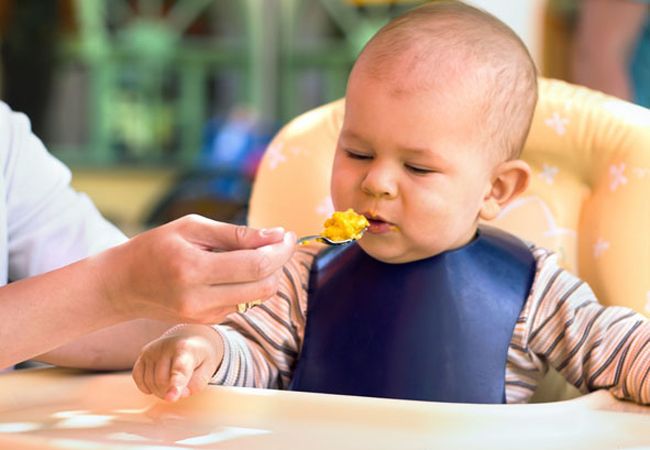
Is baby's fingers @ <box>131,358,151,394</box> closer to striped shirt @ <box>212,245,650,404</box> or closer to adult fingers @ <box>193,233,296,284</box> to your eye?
striped shirt @ <box>212,245,650,404</box>

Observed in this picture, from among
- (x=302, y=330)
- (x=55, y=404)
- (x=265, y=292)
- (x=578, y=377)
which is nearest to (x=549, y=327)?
(x=578, y=377)

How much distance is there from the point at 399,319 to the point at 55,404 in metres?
0.37

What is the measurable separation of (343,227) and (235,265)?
226 mm

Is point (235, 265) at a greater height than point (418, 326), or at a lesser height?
greater

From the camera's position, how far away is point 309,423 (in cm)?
104

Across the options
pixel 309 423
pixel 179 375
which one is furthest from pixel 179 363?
pixel 309 423

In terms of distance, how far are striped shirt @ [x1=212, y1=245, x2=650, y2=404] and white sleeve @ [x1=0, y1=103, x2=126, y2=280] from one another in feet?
0.69

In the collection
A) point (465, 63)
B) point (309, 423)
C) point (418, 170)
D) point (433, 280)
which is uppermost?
point (465, 63)

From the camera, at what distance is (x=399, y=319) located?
1212 mm

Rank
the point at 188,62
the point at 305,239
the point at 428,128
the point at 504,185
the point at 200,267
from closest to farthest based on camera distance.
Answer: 1. the point at 200,267
2. the point at 305,239
3. the point at 428,128
4. the point at 504,185
5. the point at 188,62

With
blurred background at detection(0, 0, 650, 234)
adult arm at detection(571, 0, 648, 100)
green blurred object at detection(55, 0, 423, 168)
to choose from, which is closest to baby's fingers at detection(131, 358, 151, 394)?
adult arm at detection(571, 0, 648, 100)

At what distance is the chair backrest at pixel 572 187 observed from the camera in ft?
4.50

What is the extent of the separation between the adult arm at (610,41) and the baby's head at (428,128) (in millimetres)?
1110

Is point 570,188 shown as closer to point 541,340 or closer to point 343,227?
point 541,340
